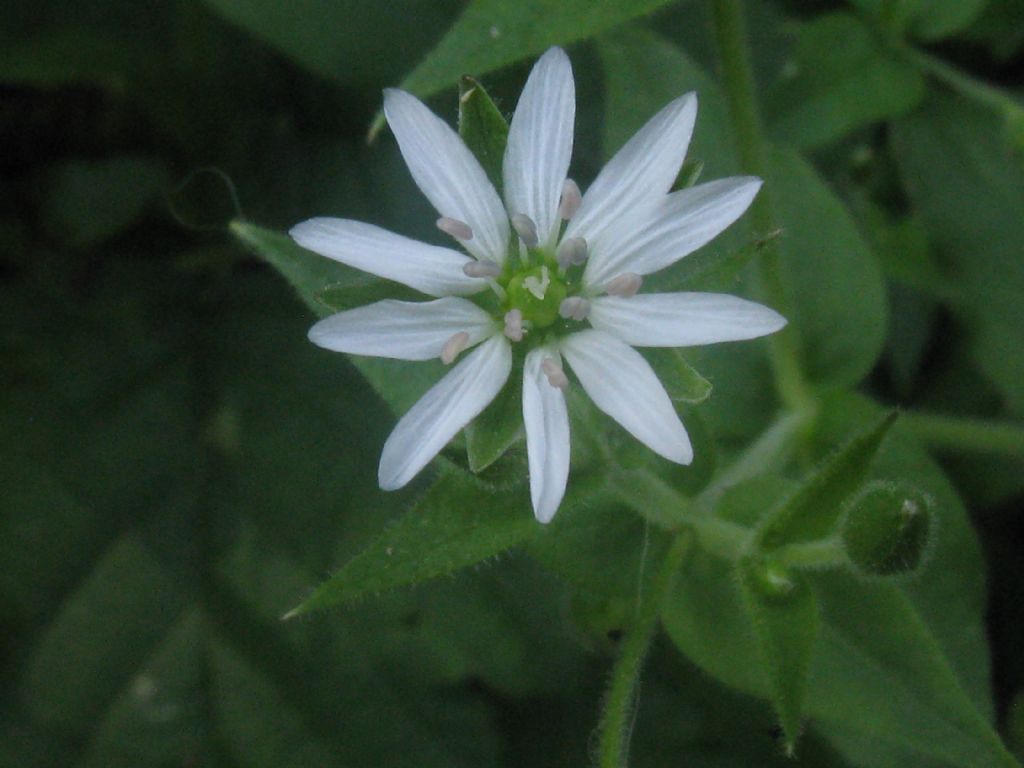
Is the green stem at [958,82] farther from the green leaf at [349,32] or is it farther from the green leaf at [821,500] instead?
the green leaf at [821,500]

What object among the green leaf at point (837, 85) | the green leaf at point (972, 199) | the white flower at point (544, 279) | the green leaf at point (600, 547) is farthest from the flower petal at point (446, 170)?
the green leaf at point (972, 199)

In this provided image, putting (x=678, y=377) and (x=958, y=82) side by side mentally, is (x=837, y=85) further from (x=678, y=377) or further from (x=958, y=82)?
(x=678, y=377)

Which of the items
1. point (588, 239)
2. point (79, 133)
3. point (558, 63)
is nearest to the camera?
point (558, 63)

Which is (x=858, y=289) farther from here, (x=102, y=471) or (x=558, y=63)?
(x=102, y=471)

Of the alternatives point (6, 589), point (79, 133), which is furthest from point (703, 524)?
point (79, 133)

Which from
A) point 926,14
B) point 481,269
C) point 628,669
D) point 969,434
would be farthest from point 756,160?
point 628,669

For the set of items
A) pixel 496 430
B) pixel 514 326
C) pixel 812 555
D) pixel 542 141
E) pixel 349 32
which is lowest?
pixel 812 555
